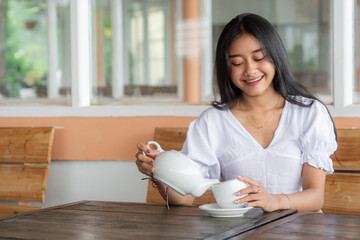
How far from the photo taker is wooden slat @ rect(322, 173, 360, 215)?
1959 millimetres

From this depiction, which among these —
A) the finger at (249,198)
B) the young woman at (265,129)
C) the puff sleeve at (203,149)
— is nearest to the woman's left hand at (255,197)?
the finger at (249,198)

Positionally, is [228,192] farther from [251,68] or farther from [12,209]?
[12,209]

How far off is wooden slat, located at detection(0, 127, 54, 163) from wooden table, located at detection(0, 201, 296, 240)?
2.87ft

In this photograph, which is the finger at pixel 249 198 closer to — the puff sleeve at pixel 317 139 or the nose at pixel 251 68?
the puff sleeve at pixel 317 139

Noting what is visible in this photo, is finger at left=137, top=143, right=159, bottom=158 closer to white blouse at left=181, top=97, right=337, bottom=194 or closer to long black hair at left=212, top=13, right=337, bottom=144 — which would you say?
white blouse at left=181, top=97, right=337, bottom=194

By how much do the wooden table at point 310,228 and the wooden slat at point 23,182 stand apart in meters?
1.30

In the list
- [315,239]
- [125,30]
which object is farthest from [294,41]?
[315,239]

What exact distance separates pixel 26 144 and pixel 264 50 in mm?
1206

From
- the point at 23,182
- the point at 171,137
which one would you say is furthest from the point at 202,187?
the point at 23,182

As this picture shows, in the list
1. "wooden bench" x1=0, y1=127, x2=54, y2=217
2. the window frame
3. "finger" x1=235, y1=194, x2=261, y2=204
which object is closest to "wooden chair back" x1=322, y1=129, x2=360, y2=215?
the window frame

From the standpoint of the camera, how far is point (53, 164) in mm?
2633

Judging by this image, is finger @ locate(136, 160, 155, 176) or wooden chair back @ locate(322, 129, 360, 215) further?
wooden chair back @ locate(322, 129, 360, 215)

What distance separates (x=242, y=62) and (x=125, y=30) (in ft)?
23.9

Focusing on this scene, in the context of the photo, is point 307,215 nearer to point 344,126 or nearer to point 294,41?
point 344,126
